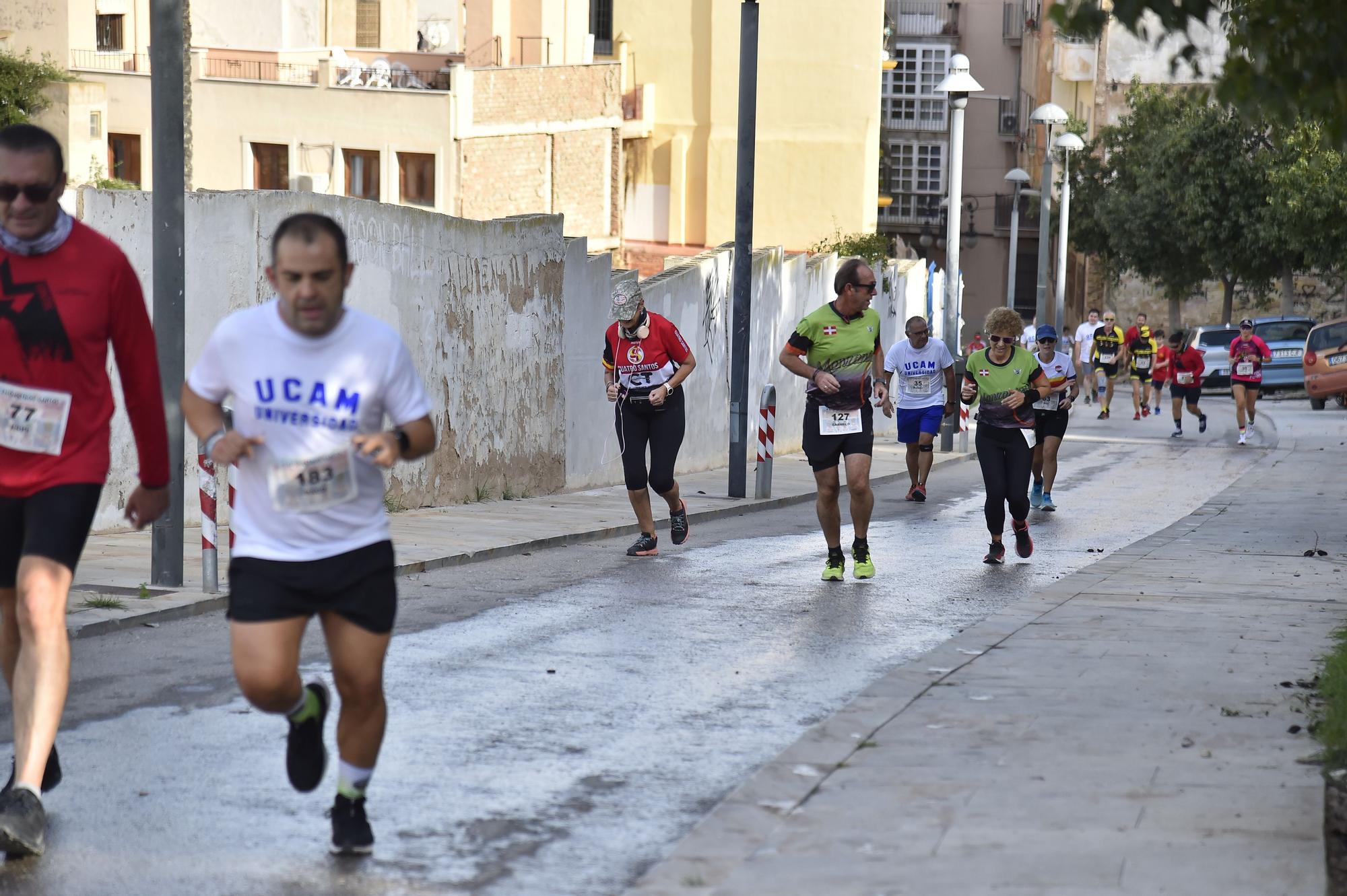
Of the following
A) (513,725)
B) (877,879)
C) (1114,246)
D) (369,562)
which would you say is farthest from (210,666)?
(1114,246)

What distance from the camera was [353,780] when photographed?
520cm

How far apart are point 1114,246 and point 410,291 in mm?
50714

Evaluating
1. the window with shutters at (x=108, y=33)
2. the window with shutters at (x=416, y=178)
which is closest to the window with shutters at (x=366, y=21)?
the window with shutters at (x=108, y=33)

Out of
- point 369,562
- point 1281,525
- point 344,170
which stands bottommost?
point 1281,525

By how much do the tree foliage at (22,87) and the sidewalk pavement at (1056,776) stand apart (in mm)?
33714

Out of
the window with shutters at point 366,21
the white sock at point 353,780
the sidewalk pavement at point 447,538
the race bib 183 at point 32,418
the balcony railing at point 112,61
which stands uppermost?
the window with shutters at point 366,21

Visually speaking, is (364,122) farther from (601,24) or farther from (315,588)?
(315,588)

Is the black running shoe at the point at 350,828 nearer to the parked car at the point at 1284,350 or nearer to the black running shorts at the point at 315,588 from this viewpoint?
the black running shorts at the point at 315,588

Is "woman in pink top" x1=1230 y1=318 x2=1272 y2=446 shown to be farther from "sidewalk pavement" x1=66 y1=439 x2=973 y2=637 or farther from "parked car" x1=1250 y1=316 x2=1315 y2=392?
"parked car" x1=1250 y1=316 x2=1315 y2=392

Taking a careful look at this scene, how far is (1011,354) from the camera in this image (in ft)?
42.7

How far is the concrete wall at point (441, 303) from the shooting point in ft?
42.2

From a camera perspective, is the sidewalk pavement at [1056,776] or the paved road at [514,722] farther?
the paved road at [514,722]

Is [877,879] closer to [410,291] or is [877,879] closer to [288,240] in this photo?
[288,240]

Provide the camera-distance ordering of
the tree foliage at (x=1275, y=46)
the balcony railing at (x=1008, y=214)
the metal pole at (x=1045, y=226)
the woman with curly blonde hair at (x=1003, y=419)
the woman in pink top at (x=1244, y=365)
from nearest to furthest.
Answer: the tree foliage at (x=1275, y=46)
the woman with curly blonde hair at (x=1003, y=419)
the woman in pink top at (x=1244, y=365)
the metal pole at (x=1045, y=226)
the balcony railing at (x=1008, y=214)
